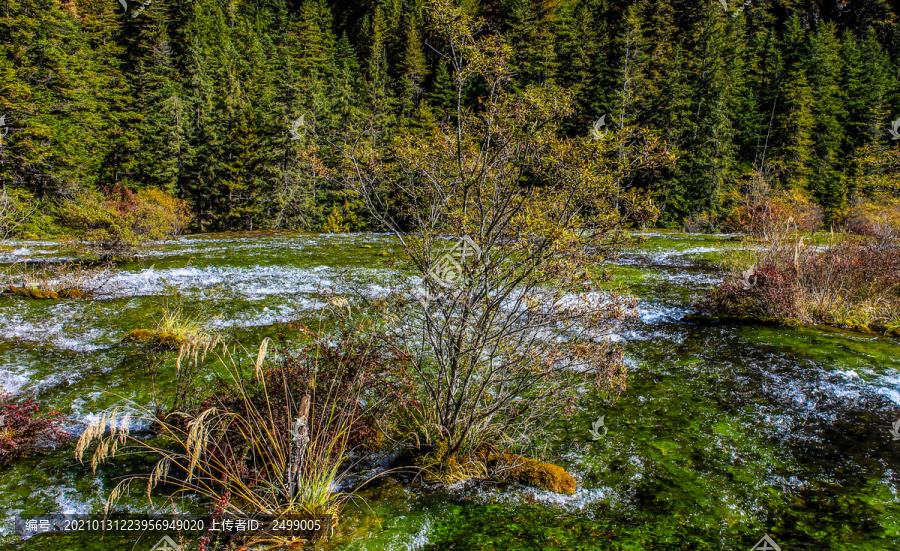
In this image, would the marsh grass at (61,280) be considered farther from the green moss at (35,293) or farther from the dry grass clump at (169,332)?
the dry grass clump at (169,332)

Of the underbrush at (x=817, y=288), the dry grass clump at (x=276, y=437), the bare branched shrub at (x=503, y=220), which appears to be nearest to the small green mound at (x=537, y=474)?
the bare branched shrub at (x=503, y=220)

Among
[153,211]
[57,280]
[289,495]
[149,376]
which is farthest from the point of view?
[153,211]

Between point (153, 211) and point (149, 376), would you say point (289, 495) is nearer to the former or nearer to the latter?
point (149, 376)

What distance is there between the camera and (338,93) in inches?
1599

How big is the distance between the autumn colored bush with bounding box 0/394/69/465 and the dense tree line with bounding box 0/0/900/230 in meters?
23.7

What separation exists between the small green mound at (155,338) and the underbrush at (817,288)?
33.2 feet

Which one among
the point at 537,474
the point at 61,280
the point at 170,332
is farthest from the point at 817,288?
the point at 61,280

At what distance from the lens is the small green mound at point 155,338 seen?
723 centimetres

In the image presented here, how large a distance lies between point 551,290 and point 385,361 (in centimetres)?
168

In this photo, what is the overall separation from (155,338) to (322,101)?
34.3m

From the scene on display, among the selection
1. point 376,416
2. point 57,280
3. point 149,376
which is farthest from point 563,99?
point 57,280

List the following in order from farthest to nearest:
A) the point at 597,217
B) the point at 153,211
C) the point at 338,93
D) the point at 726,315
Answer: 1. the point at 338,93
2. the point at 153,211
3. the point at 726,315
4. the point at 597,217

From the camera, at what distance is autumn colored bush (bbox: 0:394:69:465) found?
4.27 meters

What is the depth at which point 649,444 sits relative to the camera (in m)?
4.85
